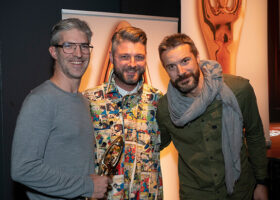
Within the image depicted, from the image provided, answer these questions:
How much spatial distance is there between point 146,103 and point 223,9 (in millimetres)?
1697

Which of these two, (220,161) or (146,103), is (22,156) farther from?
(220,161)

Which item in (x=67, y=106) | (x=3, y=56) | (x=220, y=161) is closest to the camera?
(x=67, y=106)

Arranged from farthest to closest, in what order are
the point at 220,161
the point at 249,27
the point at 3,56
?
1. the point at 249,27
2. the point at 3,56
3. the point at 220,161

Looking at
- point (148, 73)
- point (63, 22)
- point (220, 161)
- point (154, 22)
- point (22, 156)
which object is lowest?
point (220, 161)

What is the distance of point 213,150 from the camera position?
2082mm

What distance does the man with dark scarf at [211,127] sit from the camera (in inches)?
80.9

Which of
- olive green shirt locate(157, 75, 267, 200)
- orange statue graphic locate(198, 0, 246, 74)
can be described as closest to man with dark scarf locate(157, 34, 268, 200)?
olive green shirt locate(157, 75, 267, 200)

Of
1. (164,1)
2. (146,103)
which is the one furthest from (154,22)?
(146,103)

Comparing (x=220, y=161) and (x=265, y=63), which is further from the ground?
(x=265, y=63)

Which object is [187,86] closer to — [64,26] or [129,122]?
[129,122]

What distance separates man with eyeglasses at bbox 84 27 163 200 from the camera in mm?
2131

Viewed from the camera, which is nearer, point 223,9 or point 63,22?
point 63,22

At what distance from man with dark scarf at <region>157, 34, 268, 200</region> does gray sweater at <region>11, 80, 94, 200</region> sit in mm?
789

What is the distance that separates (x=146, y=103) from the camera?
2.29 m
